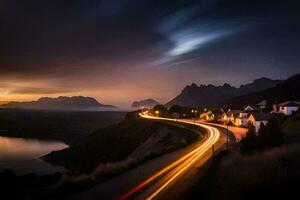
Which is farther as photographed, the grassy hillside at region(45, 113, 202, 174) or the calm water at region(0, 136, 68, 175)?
the grassy hillside at region(45, 113, 202, 174)

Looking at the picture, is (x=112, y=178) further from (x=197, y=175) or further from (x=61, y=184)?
(x=197, y=175)

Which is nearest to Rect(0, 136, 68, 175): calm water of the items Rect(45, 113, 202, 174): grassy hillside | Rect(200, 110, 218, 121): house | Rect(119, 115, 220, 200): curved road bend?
Rect(45, 113, 202, 174): grassy hillside

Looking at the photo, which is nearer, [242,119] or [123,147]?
[123,147]

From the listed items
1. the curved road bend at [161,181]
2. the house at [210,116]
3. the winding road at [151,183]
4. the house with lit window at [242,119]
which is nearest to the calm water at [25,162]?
the curved road bend at [161,181]

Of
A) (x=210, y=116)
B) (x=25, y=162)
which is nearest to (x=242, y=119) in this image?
(x=210, y=116)

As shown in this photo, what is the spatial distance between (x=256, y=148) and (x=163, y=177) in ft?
37.9

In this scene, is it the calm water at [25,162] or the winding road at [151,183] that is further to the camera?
the calm water at [25,162]

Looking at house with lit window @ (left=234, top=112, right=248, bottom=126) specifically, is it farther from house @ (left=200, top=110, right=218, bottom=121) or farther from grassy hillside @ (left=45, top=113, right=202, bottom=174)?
house @ (left=200, top=110, right=218, bottom=121)

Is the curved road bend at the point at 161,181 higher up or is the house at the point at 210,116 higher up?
the house at the point at 210,116

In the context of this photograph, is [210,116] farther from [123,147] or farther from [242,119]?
Answer: [123,147]

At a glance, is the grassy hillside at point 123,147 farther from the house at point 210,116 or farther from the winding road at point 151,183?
the winding road at point 151,183

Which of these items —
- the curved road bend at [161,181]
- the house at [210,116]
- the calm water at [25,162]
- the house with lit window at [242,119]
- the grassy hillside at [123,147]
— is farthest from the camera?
the house at [210,116]

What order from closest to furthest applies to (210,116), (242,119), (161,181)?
(161,181) → (242,119) → (210,116)

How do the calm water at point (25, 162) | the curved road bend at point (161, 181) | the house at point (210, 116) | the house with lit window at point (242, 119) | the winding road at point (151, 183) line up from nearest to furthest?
the curved road bend at point (161, 181), the winding road at point (151, 183), the calm water at point (25, 162), the house with lit window at point (242, 119), the house at point (210, 116)
